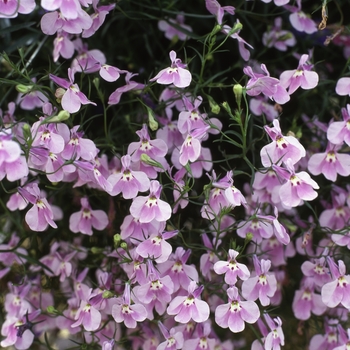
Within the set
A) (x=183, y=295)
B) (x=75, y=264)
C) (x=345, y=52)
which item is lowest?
(x=75, y=264)

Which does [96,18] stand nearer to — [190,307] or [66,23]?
[66,23]

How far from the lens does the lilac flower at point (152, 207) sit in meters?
0.78

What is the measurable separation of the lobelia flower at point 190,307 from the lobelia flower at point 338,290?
0.17 meters

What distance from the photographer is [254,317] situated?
0.81m

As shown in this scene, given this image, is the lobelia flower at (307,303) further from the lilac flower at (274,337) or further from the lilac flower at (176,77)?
the lilac flower at (176,77)

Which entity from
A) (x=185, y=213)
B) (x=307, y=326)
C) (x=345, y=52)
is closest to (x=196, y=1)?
(x=345, y=52)

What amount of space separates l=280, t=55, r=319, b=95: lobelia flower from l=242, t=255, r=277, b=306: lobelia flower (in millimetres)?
247

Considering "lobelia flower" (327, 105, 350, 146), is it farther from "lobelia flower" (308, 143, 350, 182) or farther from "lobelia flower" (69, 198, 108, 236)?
"lobelia flower" (69, 198, 108, 236)

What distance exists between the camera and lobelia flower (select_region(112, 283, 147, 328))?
2.69 ft

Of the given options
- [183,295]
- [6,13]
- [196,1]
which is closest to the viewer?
[6,13]

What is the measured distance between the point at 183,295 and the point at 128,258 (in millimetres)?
94

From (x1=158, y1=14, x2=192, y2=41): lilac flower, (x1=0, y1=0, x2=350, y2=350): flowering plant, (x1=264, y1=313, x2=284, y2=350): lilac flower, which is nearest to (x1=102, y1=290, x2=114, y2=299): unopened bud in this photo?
(x1=0, y1=0, x2=350, y2=350): flowering plant

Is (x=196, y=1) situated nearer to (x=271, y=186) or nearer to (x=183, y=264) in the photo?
(x=271, y=186)

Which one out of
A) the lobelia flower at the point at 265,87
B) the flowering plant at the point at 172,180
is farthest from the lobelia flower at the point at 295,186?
the lobelia flower at the point at 265,87
